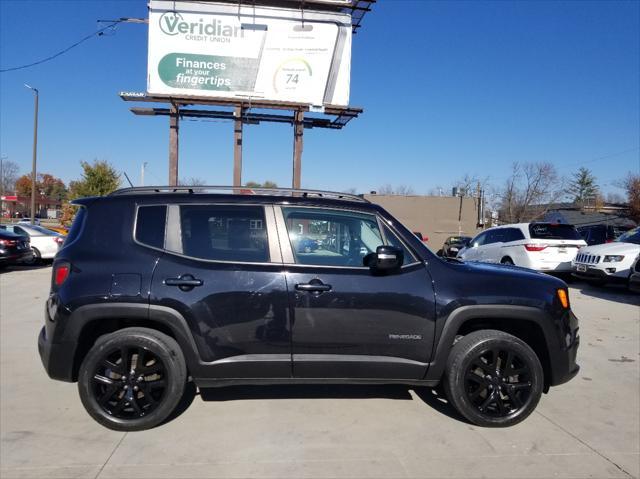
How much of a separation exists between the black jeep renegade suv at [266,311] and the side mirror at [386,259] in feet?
0.05

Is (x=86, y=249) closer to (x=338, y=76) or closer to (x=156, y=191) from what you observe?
(x=156, y=191)


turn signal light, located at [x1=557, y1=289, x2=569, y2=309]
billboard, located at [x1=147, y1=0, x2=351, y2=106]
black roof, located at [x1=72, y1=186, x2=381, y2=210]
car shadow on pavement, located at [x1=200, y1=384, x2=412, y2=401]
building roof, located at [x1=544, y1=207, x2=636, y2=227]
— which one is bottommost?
car shadow on pavement, located at [x1=200, y1=384, x2=412, y2=401]

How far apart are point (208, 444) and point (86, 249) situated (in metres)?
1.76

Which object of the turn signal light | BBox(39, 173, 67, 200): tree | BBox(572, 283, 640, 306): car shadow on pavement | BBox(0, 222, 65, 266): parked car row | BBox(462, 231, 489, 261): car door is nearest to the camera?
the turn signal light

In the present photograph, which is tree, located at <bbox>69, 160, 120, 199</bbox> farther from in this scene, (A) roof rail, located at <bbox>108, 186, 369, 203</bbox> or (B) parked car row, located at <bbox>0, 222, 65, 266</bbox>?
(A) roof rail, located at <bbox>108, 186, 369, 203</bbox>

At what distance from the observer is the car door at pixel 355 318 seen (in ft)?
11.6

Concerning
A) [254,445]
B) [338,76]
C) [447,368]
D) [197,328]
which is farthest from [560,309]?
[338,76]

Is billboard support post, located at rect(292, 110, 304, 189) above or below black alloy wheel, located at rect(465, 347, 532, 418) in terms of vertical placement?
above

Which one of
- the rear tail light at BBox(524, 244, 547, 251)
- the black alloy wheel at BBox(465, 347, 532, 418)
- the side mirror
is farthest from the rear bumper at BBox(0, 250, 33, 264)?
the rear tail light at BBox(524, 244, 547, 251)

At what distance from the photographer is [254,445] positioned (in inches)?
134

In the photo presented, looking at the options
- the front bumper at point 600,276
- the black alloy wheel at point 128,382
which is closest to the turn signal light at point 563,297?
the black alloy wheel at point 128,382

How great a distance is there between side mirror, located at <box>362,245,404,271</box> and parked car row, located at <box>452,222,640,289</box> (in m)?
8.47

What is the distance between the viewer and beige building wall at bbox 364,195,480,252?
30141mm

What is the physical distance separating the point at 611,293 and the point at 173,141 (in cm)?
1356
